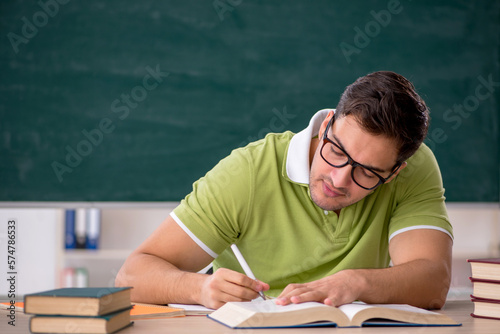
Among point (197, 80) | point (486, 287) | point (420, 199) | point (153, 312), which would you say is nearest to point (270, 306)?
point (153, 312)

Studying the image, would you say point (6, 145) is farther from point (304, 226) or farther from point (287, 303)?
point (287, 303)

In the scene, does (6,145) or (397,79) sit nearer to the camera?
(397,79)

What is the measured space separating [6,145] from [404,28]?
210 centimetres

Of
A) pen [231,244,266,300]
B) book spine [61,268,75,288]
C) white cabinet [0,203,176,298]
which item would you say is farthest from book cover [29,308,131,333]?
book spine [61,268,75,288]

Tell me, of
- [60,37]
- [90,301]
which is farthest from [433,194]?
[60,37]

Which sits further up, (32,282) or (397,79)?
(397,79)

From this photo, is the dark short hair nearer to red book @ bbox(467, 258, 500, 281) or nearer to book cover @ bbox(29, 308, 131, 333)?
red book @ bbox(467, 258, 500, 281)

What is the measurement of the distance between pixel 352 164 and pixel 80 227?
206 centimetres

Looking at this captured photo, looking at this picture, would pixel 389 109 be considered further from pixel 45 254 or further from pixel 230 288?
pixel 45 254

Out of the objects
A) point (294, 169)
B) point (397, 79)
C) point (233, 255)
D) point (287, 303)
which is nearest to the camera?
point (287, 303)

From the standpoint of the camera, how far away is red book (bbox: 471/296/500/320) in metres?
1.20

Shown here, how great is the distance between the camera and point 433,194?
1.63 metres

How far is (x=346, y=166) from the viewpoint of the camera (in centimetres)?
145

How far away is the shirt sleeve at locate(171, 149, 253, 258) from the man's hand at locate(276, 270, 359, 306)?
1.36 feet
